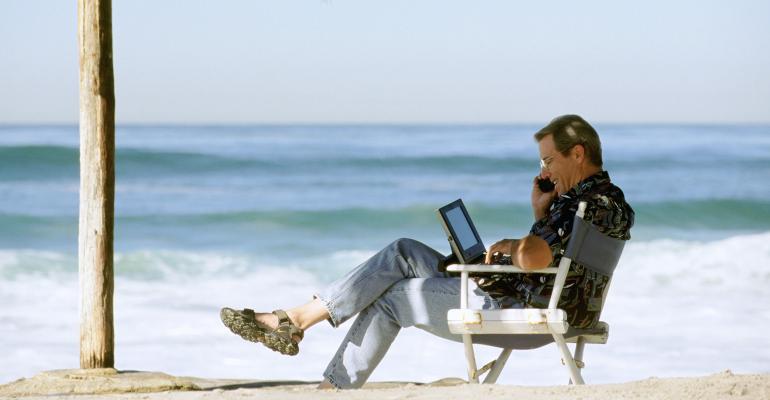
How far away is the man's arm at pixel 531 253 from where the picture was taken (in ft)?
11.6

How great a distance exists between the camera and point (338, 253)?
41.1ft

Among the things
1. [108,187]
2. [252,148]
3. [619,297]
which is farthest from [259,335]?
[252,148]

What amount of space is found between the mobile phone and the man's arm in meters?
0.34

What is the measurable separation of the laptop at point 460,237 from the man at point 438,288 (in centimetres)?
7

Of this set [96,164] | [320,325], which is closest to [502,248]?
[96,164]

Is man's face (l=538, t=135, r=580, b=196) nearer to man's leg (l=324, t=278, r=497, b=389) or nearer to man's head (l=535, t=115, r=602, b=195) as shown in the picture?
man's head (l=535, t=115, r=602, b=195)

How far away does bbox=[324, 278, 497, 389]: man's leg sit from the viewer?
Result: 12.4 ft

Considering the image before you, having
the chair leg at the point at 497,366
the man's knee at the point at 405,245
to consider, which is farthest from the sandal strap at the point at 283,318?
the chair leg at the point at 497,366

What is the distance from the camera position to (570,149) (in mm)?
3773

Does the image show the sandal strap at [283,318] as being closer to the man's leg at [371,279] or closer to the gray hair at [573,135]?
the man's leg at [371,279]

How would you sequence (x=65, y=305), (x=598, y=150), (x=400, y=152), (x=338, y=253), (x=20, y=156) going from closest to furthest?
(x=598, y=150)
(x=65, y=305)
(x=338, y=253)
(x=20, y=156)
(x=400, y=152)

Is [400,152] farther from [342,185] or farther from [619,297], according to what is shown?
[619,297]

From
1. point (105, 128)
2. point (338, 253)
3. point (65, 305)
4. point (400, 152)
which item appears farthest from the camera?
point (400, 152)

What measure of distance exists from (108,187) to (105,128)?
23 centimetres
